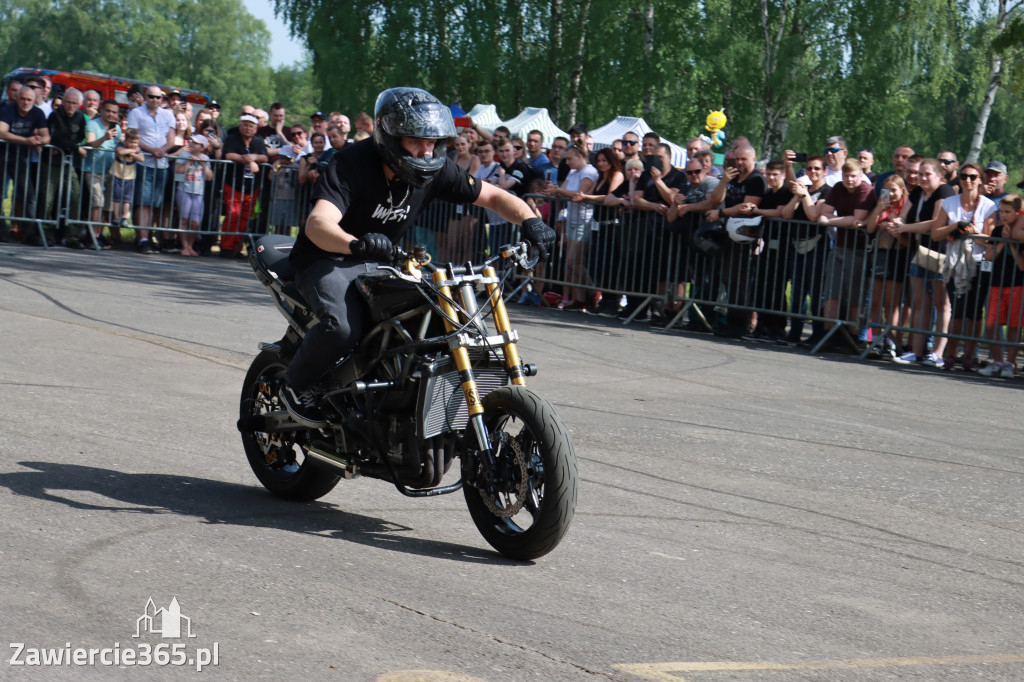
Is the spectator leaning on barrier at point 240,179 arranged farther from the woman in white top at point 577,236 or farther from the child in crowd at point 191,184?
the woman in white top at point 577,236

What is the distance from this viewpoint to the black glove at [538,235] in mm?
5516

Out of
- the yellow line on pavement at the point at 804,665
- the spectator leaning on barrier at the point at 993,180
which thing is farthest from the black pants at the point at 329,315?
the spectator leaning on barrier at the point at 993,180

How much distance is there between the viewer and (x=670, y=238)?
48.2 ft

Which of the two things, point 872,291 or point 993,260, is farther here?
point 872,291

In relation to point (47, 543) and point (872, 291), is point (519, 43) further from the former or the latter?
point (47, 543)

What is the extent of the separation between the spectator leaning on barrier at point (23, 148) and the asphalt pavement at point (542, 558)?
813cm

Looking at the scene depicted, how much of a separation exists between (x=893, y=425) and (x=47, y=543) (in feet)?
20.5

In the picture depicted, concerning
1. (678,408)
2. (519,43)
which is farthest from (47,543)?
(519,43)

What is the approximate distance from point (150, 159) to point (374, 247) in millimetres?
13909

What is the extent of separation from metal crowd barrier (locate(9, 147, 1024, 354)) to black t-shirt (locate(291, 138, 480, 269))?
5.09 m

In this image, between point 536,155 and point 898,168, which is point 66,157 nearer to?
point 536,155

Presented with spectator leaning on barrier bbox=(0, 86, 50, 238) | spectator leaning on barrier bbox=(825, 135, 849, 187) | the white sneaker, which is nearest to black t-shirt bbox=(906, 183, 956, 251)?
the white sneaker

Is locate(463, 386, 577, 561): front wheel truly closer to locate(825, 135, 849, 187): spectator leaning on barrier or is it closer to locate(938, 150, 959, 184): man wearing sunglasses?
locate(938, 150, 959, 184): man wearing sunglasses

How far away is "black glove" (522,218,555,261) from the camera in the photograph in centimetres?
552
